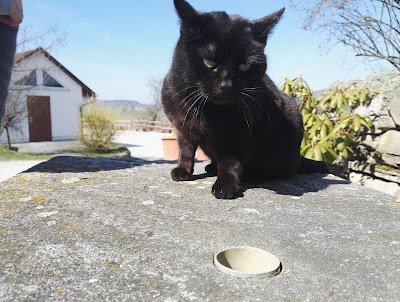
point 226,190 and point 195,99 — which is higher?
point 195,99

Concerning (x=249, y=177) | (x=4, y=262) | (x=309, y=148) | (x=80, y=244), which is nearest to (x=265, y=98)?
(x=249, y=177)

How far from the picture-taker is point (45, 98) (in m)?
14.0

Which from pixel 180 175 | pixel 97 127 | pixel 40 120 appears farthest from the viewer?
pixel 40 120

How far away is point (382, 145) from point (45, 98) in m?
13.9

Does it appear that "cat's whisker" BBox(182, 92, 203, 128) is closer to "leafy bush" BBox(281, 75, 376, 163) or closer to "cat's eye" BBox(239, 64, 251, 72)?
"cat's eye" BBox(239, 64, 251, 72)

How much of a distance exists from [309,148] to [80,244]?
272 cm

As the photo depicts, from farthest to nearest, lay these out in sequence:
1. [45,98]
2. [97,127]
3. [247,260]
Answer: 1. [45,98]
2. [97,127]
3. [247,260]

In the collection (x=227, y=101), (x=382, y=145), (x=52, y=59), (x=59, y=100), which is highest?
(x=52, y=59)

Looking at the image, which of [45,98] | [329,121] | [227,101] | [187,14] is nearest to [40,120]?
[45,98]

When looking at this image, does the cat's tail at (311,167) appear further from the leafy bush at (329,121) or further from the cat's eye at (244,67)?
the cat's eye at (244,67)

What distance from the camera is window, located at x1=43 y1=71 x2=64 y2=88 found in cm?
1378

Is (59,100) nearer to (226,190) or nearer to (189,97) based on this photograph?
(189,97)

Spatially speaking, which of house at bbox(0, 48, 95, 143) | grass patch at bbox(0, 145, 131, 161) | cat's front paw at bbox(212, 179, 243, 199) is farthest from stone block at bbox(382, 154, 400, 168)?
house at bbox(0, 48, 95, 143)

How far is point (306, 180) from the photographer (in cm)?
200
